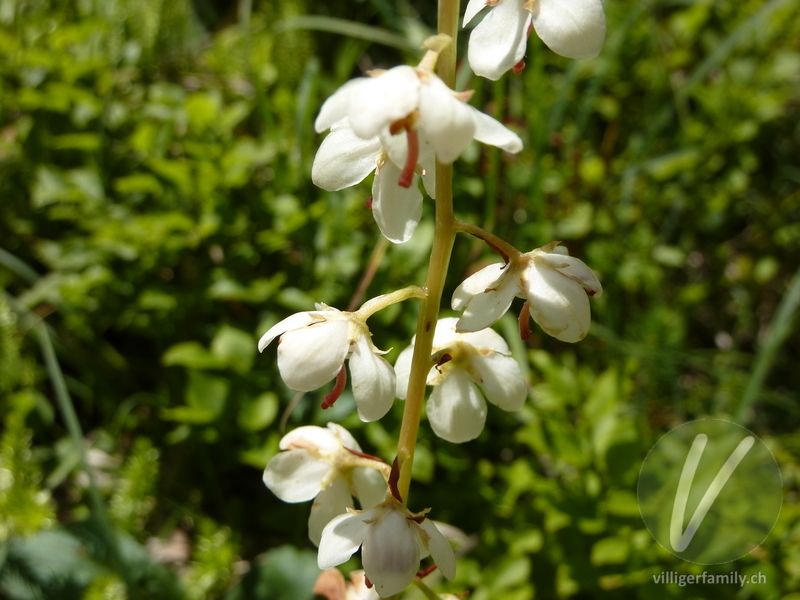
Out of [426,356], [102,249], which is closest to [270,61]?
[102,249]

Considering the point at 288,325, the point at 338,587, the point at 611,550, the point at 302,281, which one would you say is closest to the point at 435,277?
the point at 288,325

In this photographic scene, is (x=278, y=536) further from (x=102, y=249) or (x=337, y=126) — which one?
(x=337, y=126)

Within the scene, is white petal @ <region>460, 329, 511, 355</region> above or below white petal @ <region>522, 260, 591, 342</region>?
below

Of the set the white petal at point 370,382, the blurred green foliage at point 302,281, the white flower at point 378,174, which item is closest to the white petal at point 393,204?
the white flower at point 378,174

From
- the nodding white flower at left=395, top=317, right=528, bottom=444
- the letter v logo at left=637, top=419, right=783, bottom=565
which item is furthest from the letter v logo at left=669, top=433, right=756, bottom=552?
the nodding white flower at left=395, top=317, right=528, bottom=444

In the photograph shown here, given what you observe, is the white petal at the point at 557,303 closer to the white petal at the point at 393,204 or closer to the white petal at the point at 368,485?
the white petal at the point at 393,204

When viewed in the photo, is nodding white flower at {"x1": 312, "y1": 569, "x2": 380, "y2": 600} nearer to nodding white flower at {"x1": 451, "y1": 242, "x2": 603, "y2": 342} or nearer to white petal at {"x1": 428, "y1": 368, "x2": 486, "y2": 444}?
white petal at {"x1": 428, "y1": 368, "x2": 486, "y2": 444}
